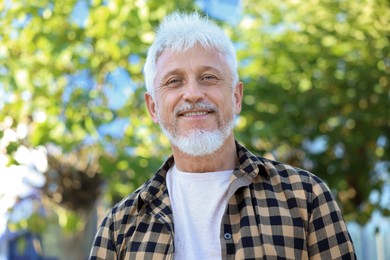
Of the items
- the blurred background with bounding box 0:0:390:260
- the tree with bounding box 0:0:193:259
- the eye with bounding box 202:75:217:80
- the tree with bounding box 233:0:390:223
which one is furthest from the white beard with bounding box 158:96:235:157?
the tree with bounding box 233:0:390:223

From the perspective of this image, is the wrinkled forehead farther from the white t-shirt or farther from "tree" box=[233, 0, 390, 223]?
"tree" box=[233, 0, 390, 223]

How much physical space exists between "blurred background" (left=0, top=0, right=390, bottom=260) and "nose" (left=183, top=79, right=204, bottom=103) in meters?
1.39

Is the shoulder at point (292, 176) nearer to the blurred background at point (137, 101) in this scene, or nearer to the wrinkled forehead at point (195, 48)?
the wrinkled forehead at point (195, 48)

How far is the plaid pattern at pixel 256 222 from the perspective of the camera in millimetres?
1970

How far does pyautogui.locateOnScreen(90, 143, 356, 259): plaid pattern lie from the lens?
1970mm

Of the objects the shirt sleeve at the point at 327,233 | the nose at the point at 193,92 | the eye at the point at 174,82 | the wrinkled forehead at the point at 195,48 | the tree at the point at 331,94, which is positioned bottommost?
the shirt sleeve at the point at 327,233

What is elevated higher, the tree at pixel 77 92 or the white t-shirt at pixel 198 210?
the tree at pixel 77 92

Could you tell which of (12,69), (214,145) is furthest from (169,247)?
(12,69)

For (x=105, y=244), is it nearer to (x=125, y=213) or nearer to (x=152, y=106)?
(x=125, y=213)

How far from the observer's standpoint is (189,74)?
2111mm

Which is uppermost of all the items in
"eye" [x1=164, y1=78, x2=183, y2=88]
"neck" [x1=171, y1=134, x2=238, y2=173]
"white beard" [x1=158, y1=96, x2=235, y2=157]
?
"eye" [x1=164, y1=78, x2=183, y2=88]

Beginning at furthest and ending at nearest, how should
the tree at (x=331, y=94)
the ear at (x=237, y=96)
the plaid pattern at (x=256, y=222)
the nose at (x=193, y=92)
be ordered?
the tree at (x=331, y=94)
the ear at (x=237, y=96)
the nose at (x=193, y=92)
the plaid pattern at (x=256, y=222)

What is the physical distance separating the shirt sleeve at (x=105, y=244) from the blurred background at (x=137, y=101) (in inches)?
59.5

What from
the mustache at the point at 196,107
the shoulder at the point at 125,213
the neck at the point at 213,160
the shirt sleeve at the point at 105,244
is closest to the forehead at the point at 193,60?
the mustache at the point at 196,107
